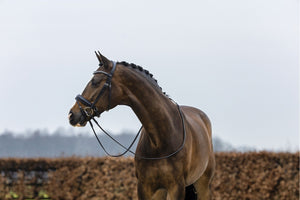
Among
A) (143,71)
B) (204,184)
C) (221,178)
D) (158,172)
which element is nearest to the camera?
(158,172)

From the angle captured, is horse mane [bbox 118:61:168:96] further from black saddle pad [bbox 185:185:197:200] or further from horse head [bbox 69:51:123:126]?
black saddle pad [bbox 185:185:197:200]

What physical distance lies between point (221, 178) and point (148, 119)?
21.2 ft

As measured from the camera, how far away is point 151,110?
16.0 ft

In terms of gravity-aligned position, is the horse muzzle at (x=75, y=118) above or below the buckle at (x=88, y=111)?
below

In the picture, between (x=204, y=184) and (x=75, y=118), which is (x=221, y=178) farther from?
(x=75, y=118)

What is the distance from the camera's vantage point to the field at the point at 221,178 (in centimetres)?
1086

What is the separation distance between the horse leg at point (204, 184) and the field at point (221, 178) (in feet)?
15.1

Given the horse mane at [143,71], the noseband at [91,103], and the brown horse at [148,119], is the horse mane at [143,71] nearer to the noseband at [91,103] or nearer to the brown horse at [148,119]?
the brown horse at [148,119]

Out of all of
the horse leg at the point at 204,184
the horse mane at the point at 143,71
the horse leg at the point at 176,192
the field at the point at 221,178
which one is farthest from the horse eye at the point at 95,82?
the field at the point at 221,178

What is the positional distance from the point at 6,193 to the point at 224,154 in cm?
590

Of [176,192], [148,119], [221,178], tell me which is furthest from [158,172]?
[221,178]

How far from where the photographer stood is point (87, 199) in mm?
11094

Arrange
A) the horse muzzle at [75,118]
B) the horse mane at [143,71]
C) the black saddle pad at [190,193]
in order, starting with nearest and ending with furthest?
the horse muzzle at [75,118]
the horse mane at [143,71]
the black saddle pad at [190,193]

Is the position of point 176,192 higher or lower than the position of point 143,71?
lower
